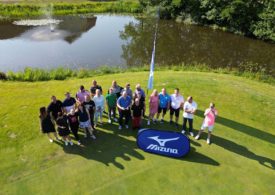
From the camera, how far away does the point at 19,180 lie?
10781mm

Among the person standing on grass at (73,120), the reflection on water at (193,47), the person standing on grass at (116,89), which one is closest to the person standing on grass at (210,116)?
the person standing on grass at (116,89)

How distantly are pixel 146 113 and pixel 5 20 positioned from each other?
3547 cm

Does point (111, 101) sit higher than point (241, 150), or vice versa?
point (111, 101)

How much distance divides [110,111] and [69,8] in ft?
133

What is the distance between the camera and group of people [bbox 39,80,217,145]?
1206cm

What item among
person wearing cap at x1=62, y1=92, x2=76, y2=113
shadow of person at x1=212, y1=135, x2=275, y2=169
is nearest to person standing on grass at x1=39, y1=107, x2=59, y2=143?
person wearing cap at x1=62, y1=92, x2=76, y2=113

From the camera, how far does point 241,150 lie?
12516 mm

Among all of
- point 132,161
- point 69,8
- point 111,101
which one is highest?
point 69,8

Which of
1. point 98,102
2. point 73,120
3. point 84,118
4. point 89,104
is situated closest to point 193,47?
point 98,102

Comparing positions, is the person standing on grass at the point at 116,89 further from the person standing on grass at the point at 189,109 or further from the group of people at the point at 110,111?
the person standing on grass at the point at 189,109

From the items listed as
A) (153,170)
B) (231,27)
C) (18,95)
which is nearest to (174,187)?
(153,170)

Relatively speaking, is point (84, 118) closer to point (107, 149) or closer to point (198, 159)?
point (107, 149)

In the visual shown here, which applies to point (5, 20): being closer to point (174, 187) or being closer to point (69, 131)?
point (69, 131)

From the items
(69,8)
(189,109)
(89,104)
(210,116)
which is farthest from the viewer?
(69,8)
